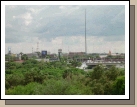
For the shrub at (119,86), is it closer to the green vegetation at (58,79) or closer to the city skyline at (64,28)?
the green vegetation at (58,79)

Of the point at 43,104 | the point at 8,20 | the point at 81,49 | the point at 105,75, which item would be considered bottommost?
the point at 43,104

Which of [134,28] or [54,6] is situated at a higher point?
[54,6]

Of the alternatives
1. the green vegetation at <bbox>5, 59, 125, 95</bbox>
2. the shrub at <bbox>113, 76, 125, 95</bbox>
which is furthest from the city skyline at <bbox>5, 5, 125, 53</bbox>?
the shrub at <bbox>113, 76, 125, 95</bbox>

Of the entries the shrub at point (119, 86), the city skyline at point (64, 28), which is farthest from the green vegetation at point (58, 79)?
the city skyline at point (64, 28)

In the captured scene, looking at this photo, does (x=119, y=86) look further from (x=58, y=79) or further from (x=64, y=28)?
(x=64, y=28)

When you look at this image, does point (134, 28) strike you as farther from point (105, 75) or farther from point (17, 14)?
point (17, 14)

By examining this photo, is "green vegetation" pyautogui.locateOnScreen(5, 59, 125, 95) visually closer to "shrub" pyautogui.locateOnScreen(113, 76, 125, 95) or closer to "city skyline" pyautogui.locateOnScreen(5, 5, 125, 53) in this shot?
"shrub" pyautogui.locateOnScreen(113, 76, 125, 95)

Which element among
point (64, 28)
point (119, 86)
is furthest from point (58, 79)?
point (119, 86)

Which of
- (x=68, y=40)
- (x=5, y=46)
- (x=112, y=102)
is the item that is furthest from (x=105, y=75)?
(x=5, y=46)
